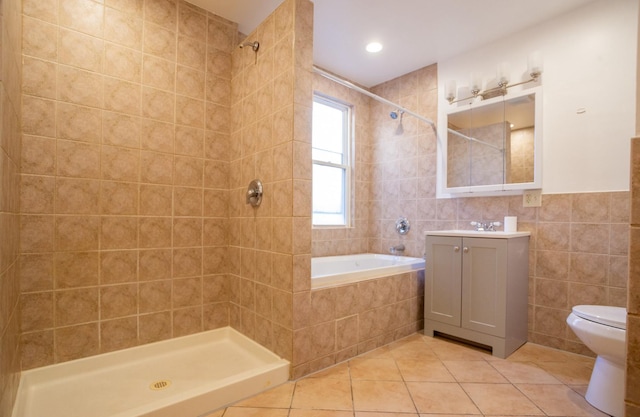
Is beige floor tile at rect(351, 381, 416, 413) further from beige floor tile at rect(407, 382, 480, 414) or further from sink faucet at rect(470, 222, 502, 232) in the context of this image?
sink faucet at rect(470, 222, 502, 232)

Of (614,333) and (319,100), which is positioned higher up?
(319,100)

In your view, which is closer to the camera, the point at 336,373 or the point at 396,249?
the point at 336,373

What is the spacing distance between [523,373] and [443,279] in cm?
76

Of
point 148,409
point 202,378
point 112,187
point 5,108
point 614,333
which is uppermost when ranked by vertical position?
point 5,108

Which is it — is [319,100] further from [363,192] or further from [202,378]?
[202,378]

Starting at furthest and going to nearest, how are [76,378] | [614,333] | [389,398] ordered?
[76,378], [389,398], [614,333]

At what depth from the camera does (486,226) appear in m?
2.60

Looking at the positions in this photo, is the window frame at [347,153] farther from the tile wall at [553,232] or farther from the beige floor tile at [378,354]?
the beige floor tile at [378,354]

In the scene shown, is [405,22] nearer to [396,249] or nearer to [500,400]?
[396,249]

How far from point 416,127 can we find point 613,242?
1.81 m

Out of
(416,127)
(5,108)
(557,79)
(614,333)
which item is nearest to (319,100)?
(416,127)

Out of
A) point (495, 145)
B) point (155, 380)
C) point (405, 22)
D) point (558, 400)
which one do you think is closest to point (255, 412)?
point (155, 380)

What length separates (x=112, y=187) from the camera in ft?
6.55

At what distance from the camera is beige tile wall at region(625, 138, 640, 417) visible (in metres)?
0.69
